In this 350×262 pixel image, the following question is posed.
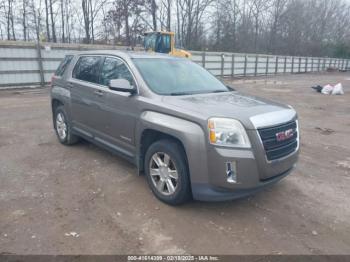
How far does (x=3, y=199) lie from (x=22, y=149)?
2062mm

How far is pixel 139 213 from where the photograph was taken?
3254mm

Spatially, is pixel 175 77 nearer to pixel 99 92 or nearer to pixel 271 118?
pixel 99 92

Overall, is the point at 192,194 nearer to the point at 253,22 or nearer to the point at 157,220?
the point at 157,220

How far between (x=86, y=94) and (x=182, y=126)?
7.28 feet

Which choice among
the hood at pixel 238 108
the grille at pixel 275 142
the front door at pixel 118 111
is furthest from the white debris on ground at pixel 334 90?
the front door at pixel 118 111

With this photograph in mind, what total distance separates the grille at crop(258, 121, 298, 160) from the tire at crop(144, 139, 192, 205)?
0.88 metres

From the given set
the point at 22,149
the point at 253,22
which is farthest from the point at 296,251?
the point at 253,22

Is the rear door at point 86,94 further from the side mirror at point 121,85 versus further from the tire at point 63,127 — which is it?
the side mirror at point 121,85

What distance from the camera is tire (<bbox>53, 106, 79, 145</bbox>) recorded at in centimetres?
530

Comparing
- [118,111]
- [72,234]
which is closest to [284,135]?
[118,111]

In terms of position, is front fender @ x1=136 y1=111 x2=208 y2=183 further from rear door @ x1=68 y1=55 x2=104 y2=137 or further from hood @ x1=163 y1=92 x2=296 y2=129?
rear door @ x1=68 y1=55 x2=104 y2=137

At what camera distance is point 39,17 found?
1259 inches

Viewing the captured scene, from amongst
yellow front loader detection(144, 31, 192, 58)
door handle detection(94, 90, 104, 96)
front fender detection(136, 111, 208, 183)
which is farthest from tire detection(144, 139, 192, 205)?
yellow front loader detection(144, 31, 192, 58)

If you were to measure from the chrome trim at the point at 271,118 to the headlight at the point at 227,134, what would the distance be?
0.17 meters
